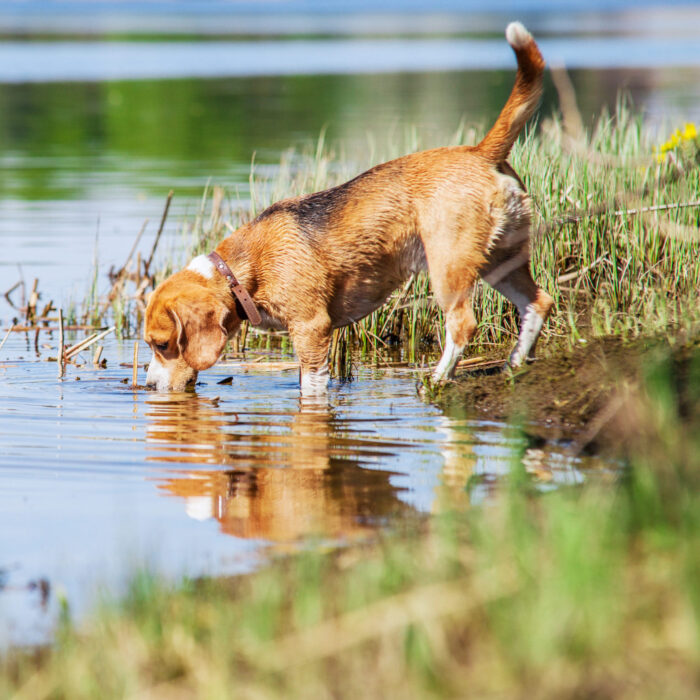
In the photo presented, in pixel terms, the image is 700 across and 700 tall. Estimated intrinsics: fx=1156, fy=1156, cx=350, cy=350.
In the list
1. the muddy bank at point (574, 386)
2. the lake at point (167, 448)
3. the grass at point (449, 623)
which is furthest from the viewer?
the muddy bank at point (574, 386)

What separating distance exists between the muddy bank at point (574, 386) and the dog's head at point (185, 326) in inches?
54.6

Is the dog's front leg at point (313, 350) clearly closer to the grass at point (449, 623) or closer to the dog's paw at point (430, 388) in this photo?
the dog's paw at point (430, 388)

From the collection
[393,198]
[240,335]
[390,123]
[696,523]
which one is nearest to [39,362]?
[240,335]

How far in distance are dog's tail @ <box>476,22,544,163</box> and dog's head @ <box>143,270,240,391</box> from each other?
1.85 m

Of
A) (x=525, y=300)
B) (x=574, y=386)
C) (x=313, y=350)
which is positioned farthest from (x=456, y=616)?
(x=525, y=300)

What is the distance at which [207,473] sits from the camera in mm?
5613

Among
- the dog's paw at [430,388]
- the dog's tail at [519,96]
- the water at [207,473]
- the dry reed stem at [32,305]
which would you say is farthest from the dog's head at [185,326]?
the dry reed stem at [32,305]

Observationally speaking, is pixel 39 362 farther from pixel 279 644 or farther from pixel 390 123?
pixel 390 123

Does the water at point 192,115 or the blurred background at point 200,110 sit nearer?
the water at point 192,115

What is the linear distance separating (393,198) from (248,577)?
3.36 metres

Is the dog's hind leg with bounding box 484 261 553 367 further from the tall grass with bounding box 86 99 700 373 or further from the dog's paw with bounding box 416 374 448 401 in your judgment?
the dog's paw with bounding box 416 374 448 401

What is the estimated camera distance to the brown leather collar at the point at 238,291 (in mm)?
6844

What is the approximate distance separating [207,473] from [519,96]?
289cm

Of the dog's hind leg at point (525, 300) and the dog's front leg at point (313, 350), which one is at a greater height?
the dog's hind leg at point (525, 300)
